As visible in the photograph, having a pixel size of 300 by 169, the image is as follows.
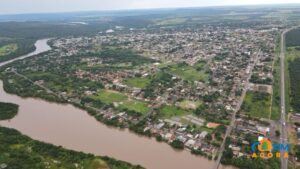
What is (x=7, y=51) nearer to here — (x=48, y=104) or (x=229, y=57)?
(x=48, y=104)

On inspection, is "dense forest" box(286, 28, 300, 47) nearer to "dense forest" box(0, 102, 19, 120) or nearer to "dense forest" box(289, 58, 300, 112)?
"dense forest" box(289, 58, 300, 112)

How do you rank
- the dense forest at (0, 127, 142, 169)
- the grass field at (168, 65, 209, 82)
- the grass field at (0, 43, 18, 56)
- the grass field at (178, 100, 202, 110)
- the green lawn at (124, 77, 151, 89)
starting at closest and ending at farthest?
1. the dense forest at (0, 127, 142, 169)
2. the grass field at (178, 100, 202, 110)
3. the green lawn at (124, 77, 151, 89)
4. the grass field at (168, 65, 209, 82)
5. the grass field at (0, 43, 18, 56)

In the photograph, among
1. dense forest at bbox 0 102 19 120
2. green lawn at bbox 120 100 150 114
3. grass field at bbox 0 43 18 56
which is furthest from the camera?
grass field at bbox 0 43 18 56

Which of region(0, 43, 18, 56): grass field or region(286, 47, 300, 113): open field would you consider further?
region(0, 43, 18, 56): grass field

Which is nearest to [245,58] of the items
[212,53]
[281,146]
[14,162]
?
[212,53]

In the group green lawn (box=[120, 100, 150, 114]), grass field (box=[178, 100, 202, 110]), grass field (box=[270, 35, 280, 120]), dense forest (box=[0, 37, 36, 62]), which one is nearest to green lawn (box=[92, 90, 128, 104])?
green lawn (box=[120, 100, 150, 114])

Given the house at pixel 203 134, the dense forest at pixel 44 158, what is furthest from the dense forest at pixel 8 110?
the house at pixel 203 134

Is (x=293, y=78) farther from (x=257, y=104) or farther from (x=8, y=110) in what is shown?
(x=8, y=110)
